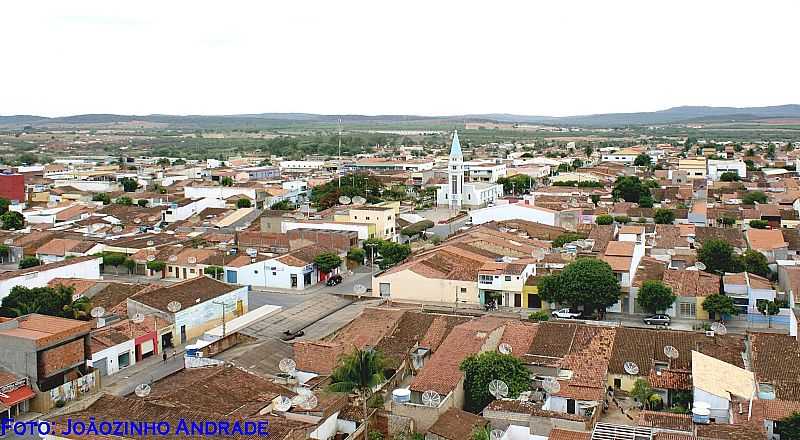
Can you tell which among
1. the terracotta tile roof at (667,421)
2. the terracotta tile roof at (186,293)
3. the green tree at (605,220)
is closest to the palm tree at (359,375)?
the terracotta tile roof at (667,421)

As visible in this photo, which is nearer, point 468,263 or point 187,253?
point 468,263

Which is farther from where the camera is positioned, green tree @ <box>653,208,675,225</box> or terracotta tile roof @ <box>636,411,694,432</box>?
green tree @ <box>653,208,675,225</box>

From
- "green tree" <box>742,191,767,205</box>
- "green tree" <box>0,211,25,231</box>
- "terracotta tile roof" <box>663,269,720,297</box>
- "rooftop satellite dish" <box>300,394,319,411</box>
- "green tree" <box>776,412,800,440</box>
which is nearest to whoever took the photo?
"green tree" <box>776,412,800,440</box>

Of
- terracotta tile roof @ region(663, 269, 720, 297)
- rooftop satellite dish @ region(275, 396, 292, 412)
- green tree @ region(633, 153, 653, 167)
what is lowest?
rooftop satellite dish @ region(275, 396, 292, 412)

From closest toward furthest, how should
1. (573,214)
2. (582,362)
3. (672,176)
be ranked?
(582,362), (573,214), (672,176)

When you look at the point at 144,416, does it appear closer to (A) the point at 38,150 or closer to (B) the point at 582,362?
(B) the point at 582,362

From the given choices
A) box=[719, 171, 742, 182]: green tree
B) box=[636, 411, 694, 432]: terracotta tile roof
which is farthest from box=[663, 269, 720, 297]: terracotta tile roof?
box=[719, 171, 742, 182]: green tree

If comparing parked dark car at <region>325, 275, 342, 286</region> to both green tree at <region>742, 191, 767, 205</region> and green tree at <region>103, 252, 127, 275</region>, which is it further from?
green tree at <region>742, 191, 767, 205</region>

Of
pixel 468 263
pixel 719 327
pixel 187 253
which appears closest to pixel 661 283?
pixel 719 327
